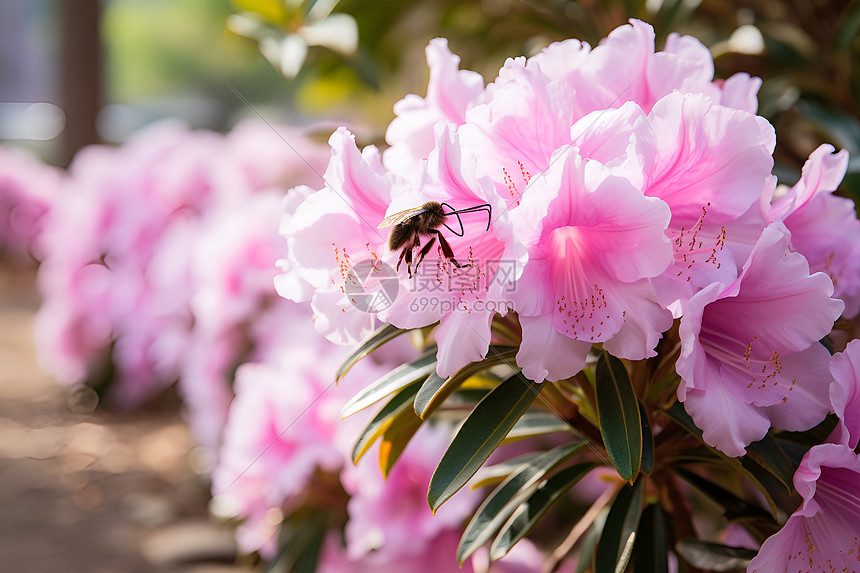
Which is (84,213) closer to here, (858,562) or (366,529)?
(366,529)

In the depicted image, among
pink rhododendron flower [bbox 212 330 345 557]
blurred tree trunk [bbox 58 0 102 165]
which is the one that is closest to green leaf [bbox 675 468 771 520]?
pink rhododendron flower [bbox 212 330 345 557]

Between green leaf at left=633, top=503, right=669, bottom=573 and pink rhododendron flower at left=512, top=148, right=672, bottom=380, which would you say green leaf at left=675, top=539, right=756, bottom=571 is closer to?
green leaf at left=633, top=503, right=669, bottom=573

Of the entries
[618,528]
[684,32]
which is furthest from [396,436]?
[684,32]

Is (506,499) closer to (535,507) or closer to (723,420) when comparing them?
(535,507)

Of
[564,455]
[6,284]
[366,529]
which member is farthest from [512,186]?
[6,284]

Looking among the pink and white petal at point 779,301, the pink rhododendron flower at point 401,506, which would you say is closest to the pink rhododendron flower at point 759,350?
the pink and white petal at point 779,301

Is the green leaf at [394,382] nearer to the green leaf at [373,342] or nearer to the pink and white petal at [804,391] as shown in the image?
the green leaf at [373,342]
